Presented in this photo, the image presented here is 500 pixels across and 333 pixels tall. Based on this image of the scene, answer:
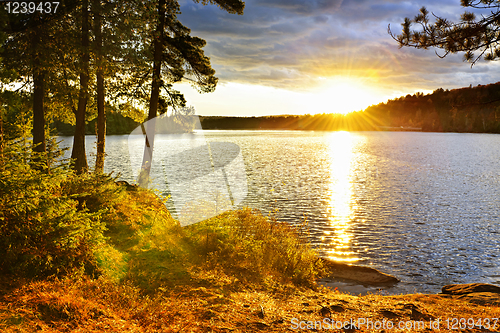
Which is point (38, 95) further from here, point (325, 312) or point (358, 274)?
point (358, 274)

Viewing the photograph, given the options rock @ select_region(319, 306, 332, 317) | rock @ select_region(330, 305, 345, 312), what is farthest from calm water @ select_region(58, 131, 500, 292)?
rock @ select_region(319, 306, 332, 317)

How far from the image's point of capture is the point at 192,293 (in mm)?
6965

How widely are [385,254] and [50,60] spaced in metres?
17.1

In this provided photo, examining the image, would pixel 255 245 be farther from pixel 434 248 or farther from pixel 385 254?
pixel 434 248

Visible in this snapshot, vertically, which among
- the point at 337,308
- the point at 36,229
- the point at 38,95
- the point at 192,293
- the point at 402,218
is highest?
the point at 38,95

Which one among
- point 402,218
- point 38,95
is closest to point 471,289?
point 402,218

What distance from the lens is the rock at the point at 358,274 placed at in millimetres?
11250

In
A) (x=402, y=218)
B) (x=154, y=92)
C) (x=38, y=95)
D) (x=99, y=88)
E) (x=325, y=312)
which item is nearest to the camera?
(x=325, y=312)

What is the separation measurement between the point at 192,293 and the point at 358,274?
733 cm

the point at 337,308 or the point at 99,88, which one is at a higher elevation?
the point at 99,88

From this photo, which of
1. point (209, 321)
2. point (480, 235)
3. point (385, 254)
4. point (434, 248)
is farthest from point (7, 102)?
point (480, 235)

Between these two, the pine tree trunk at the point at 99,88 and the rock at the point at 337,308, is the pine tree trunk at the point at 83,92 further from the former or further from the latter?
the rock at the point at 337,308

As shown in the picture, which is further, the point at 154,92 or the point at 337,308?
the point at 154,92

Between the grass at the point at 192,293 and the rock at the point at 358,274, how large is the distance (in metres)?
0.84
